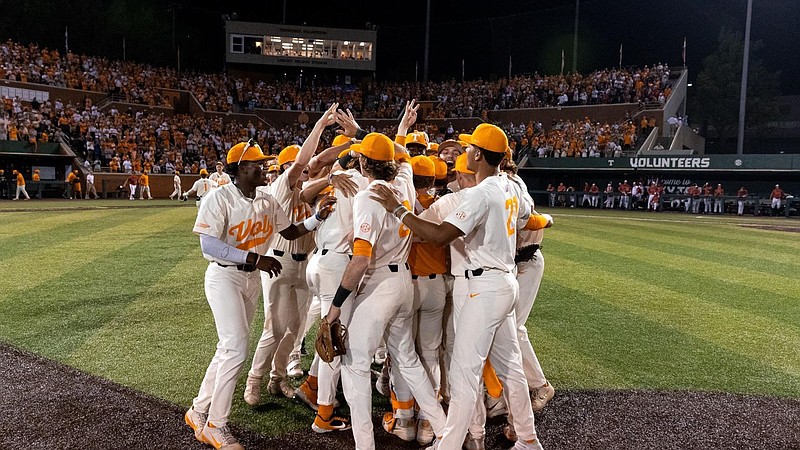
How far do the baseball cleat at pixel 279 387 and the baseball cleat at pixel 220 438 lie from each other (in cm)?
111

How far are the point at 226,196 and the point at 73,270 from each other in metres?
7.61

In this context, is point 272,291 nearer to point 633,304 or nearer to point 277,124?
point 633,304

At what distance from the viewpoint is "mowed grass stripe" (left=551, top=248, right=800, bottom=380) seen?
6.54 m

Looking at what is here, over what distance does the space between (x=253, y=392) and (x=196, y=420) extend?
73 cm

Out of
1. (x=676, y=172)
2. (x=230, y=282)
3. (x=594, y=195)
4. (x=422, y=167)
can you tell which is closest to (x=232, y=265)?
(x=230, y=282)

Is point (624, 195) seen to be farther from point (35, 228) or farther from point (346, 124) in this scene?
point (346, 124)

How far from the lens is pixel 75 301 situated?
8.19 m

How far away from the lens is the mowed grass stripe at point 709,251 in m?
11.9

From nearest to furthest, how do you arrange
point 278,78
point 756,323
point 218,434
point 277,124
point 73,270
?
point 218,434 → point 756,323 → point 73,270 → point 277,124 → point 278,78

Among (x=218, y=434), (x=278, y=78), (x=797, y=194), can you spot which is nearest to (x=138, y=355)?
(x=218, y=434)

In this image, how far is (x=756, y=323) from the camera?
7699mm

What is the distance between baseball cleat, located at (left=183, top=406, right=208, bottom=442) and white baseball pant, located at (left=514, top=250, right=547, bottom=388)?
2678 millimetres

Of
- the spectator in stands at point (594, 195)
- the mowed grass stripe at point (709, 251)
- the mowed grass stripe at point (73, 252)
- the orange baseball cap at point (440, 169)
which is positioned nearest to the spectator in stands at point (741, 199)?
the spectator in stands at point (594, 195)

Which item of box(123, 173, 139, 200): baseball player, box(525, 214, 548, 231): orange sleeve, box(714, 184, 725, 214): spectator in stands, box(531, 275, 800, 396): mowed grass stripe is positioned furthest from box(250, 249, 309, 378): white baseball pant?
box(123, 173, 139, 200): baseball player
